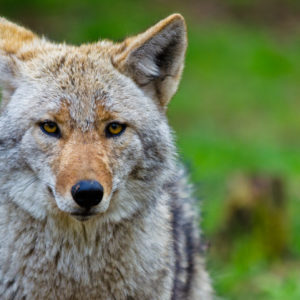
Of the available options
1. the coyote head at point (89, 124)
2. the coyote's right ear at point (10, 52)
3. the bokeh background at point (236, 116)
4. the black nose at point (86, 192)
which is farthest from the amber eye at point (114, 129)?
the bokeh background at point (236, 116)

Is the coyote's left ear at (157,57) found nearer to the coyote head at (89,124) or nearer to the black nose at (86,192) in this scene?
the coyote head at (89,124)

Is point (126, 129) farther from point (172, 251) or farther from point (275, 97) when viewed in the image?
point (275, 97)

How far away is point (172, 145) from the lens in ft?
18.7

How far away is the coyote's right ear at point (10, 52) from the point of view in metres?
5.54

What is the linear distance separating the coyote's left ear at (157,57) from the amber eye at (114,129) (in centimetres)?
56

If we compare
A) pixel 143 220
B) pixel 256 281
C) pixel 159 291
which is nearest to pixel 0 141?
pixel 143 220

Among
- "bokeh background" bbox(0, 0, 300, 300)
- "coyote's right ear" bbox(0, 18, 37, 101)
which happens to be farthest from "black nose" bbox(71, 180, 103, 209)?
"bokeh background" bbox(0, 0, 300, 300)

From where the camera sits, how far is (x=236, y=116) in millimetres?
18516

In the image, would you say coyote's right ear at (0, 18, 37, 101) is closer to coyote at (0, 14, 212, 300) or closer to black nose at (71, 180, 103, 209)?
coyote at (0, 14, 212, 300)

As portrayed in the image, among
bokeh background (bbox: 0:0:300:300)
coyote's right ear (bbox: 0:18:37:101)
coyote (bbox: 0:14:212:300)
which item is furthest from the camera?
bokeh background (bbox: 0:0:300:300)

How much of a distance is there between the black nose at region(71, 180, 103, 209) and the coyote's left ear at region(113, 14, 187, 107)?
1.17 m

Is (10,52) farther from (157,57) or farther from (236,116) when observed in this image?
(236,116)

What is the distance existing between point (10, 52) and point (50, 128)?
34.5 inches

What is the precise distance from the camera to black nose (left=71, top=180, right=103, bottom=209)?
15.9 feet
